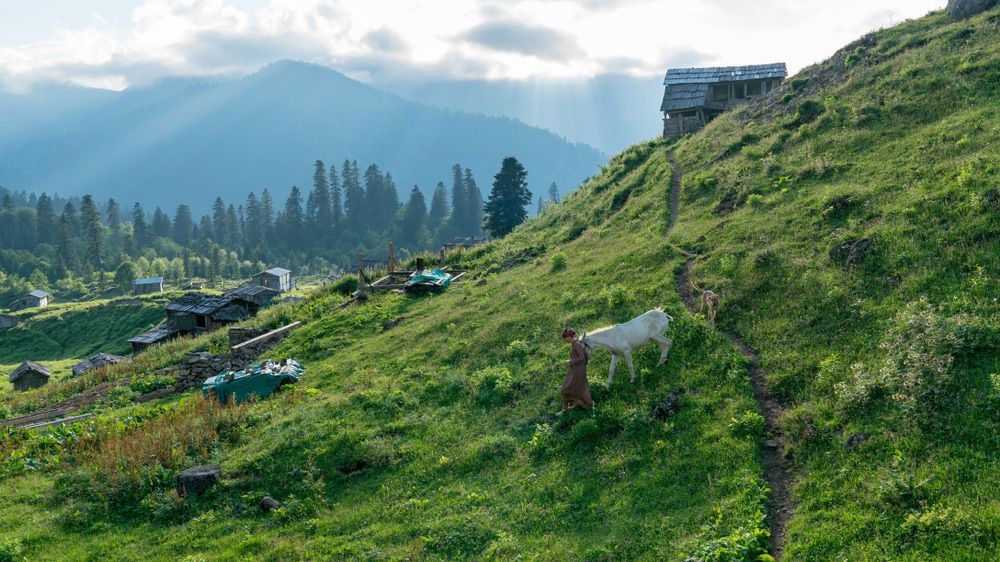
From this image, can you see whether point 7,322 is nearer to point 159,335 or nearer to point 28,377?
point 28,377

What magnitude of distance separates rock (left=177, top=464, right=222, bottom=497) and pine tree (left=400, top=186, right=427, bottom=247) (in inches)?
5917

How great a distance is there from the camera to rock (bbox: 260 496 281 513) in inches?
637

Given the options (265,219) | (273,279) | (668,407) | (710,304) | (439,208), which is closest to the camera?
(668,407)

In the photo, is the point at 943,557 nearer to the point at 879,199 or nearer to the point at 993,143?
the point at 879,199

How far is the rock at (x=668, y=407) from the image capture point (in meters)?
15.0

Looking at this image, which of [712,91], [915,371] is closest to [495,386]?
[915,371]

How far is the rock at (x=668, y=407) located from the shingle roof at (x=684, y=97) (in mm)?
37773

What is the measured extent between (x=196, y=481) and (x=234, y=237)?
17370 cm

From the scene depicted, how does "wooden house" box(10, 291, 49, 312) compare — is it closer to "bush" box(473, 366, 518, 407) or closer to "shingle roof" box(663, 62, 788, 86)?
"shingle roof" box(663, 62, 788, 86)

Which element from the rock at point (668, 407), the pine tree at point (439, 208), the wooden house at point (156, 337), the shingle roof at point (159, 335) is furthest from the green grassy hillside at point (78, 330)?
the pine tree at point (439, 208)

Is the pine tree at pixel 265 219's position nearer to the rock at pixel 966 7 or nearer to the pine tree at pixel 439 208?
the pine tree at pixel 439 208

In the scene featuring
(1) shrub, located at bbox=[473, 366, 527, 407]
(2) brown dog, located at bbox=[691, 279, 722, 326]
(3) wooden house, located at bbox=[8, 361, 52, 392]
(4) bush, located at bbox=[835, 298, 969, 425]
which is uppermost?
(2) brown dog, located at bbox=[691, 279, 722, 326]

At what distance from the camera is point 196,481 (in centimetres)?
1734

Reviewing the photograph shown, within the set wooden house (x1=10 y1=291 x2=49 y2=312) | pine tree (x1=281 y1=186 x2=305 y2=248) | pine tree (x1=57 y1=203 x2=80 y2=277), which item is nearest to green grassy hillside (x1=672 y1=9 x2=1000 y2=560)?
wooden house (x1=10 y1=291 x2=49 y2=312)
